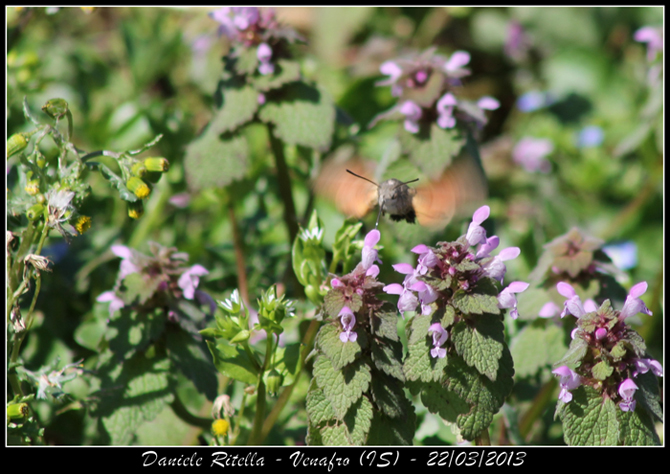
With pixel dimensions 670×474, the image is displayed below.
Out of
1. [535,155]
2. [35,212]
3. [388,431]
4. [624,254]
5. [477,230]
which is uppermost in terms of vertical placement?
[35,212]

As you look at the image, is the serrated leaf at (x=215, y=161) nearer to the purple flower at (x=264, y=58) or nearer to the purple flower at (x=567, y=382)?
the purple flower at (x=264, y=58)

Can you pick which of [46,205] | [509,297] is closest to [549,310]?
[509,297]

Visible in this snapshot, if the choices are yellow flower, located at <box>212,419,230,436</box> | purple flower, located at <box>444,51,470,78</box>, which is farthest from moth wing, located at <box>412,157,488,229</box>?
yellow flower, located at <box>212,419,230,436</box>

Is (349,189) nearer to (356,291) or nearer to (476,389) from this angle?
(356,291)

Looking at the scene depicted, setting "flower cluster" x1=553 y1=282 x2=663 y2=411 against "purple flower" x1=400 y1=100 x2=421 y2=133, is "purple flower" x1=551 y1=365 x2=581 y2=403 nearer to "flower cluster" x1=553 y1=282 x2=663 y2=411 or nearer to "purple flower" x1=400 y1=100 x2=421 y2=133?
"flower cluster" x1=553 y1=282 x2=663 y2=411

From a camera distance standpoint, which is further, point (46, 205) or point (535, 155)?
point (535, 155)
